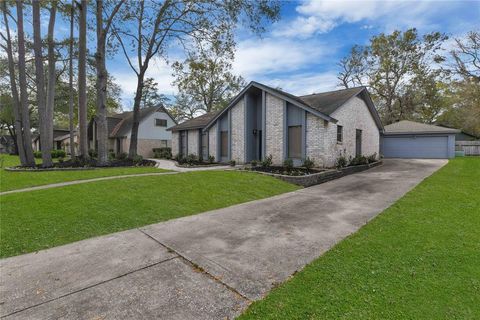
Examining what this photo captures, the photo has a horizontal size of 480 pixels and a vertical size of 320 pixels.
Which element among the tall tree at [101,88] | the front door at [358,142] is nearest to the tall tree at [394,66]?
the front door at [358,142]

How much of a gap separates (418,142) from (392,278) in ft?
75.2

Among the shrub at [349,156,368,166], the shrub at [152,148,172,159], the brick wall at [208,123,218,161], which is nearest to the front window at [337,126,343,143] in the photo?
the shrub at [349,156,368,166]

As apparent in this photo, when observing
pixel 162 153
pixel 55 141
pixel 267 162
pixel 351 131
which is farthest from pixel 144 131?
pixel 55 141

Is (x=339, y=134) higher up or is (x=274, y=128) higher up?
(x=274, y=128)

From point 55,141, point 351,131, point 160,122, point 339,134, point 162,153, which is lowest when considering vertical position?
point 162,153

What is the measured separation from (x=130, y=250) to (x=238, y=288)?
1.94 meters

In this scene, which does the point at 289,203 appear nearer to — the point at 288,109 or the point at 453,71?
the point at 288,109

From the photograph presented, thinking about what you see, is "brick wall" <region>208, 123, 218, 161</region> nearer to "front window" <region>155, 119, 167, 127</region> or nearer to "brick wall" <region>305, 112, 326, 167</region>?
"brick wall" <region>305, 112, 326, 167</region>

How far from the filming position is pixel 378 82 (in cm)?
3114

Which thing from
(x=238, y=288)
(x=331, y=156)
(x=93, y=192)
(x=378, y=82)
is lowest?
(x=238, y=288)

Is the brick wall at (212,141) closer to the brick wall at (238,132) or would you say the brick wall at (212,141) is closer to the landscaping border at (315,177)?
the brick wall at (238,132)

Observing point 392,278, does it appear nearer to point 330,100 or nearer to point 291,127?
point 291,127

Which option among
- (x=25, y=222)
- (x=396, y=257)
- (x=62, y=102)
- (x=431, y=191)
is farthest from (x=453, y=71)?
(x=62, y=102)

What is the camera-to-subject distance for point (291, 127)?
13539mm
